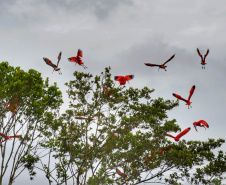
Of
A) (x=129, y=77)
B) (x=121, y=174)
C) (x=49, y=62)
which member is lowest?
(x=121, y=174)

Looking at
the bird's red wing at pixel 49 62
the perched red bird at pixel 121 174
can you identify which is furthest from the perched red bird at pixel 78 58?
the perched red bird at pixel 121 174

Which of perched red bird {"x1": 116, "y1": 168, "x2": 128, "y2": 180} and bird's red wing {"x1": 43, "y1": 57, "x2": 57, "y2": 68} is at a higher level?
bird's red wing {"x1": 43, "y1": 57, "x2": 57, "y2": 68}

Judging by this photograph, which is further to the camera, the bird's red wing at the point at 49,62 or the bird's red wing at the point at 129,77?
the bird's red wing at the point at 129,77

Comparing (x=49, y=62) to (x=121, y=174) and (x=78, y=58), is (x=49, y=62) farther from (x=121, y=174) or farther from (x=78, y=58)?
(x=121, y=174)

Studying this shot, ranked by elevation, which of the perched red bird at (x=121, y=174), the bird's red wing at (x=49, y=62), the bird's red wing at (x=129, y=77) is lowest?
the perched red bird at (x=121, y=174)

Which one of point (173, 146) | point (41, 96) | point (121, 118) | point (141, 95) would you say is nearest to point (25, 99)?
point (41, 96)

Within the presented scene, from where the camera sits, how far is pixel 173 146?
1430 centimetres

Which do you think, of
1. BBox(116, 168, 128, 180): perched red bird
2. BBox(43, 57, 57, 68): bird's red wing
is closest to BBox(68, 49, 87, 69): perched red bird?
BBox(43, 57, 57, 68): bird's red wing

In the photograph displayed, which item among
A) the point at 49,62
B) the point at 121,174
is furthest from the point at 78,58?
the point at 121,174

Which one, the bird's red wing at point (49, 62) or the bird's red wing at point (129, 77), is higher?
the bird's red wing at point (49, 62)

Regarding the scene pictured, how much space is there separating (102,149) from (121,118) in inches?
92.6

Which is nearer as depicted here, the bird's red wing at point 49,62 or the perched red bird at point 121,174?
the bird's red wing at point 49,62

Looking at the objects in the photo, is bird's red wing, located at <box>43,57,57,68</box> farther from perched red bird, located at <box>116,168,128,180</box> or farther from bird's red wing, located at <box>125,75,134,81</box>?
perched red bird, located at <box>116,168,128,180</box>

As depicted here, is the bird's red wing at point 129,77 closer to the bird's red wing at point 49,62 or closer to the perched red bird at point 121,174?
the bird's red wing at point 49,62
